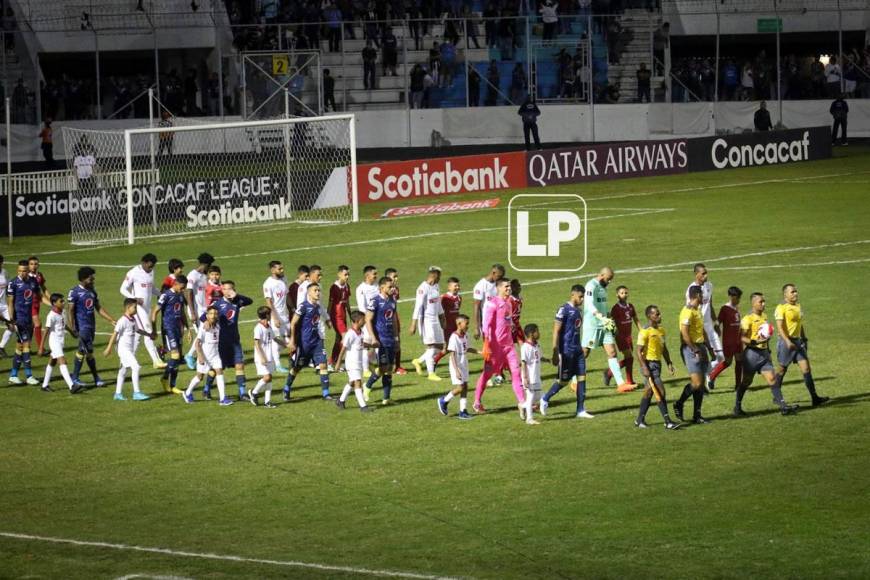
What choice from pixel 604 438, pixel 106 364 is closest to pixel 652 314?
pixel 604 438

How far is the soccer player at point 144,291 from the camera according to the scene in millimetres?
27750

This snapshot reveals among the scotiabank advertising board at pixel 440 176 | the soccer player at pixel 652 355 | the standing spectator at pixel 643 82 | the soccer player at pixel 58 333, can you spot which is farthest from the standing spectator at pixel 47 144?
the soccer player at pixel 652 355

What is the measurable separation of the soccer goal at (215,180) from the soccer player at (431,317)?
18.0 meters

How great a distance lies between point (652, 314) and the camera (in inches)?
842

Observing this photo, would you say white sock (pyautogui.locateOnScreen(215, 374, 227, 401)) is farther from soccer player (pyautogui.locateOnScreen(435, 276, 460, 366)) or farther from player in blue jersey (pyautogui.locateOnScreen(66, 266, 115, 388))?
soccer player (pyautogui.locateOnScreen(435, 276, 460, 366))

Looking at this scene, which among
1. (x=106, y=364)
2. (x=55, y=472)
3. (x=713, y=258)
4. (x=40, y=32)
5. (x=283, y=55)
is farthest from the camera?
(x=40, y=32)

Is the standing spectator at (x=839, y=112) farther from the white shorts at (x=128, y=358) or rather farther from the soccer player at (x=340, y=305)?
the white shorts at (x=128, y=358)

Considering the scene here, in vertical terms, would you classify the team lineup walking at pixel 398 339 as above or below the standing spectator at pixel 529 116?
below

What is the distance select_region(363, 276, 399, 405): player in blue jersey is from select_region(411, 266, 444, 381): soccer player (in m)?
1.11

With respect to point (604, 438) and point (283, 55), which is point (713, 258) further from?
point (283, 55)

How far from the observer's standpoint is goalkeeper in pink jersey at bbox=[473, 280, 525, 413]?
22484 millimetres

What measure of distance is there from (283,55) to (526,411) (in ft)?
123

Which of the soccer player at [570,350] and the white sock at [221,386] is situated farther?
the white sock at [221,386]

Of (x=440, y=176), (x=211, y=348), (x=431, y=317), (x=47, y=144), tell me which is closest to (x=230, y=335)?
(x=211, y=348)
